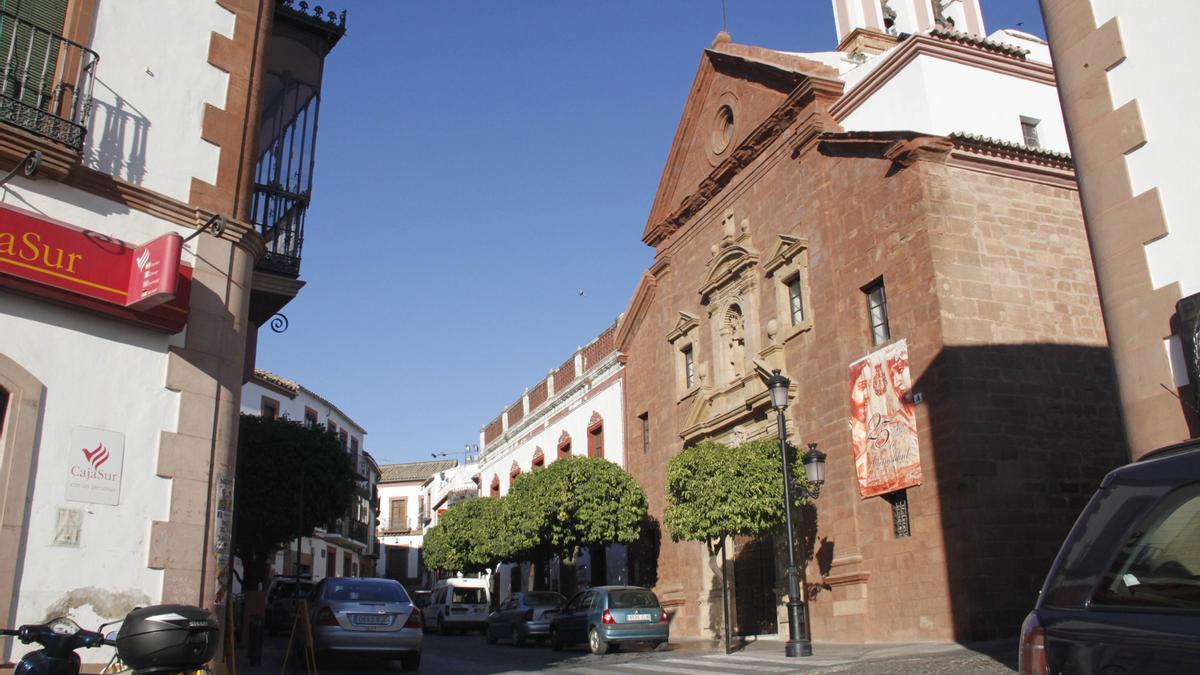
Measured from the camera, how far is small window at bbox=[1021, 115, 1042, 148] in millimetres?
16656

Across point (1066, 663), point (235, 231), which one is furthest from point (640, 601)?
point (1066, 663)

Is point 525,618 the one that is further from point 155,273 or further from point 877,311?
point 155,273

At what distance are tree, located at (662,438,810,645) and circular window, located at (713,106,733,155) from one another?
27.3ft

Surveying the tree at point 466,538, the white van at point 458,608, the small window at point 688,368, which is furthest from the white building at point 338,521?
the small window at point 688,368

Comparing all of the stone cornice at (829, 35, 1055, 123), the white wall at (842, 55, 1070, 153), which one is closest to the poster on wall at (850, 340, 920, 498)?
the white wall at (842, 55, 1070, 153)

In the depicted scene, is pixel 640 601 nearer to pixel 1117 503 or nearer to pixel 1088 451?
pixel 1088 451

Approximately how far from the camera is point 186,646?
472cm

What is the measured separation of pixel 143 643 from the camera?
4.65 meters

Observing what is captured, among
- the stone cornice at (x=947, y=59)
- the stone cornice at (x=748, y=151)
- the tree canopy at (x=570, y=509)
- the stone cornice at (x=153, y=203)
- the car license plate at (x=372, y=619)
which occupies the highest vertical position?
the stone cornice at (x=748, y=151)

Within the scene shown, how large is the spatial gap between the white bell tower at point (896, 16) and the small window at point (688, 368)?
27.2 ft

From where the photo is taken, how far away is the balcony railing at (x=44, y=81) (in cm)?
751

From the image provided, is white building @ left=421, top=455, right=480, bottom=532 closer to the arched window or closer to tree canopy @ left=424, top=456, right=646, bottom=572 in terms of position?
the arched window

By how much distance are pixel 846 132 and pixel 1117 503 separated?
14683 mm

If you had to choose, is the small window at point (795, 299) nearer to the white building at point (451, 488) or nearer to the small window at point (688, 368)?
the small window at point (688, 368)
